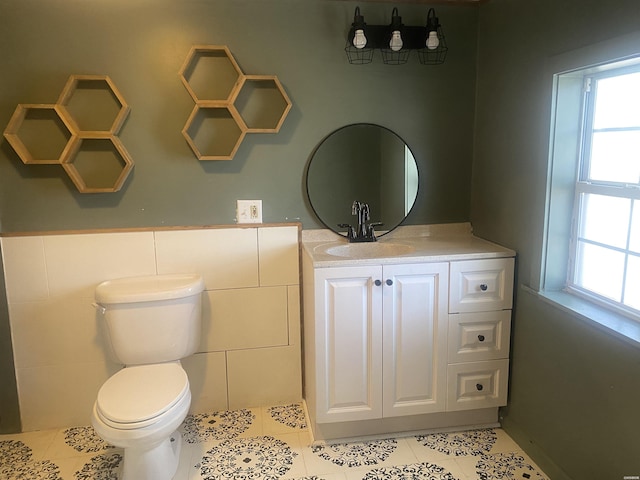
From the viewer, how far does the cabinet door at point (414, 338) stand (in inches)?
86.7

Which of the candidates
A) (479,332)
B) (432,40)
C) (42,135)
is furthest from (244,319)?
(432,40)

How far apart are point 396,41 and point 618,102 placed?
1032 mm

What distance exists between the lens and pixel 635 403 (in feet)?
5.29

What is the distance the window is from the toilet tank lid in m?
1.74

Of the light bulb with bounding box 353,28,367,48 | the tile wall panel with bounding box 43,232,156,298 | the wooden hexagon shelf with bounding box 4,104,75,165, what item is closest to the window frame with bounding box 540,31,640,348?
the light bulb with bounding box 353,28,367,48

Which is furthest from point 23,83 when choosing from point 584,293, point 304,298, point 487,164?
point 584,293

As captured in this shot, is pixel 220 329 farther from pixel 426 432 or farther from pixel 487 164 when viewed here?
pixel 487 164

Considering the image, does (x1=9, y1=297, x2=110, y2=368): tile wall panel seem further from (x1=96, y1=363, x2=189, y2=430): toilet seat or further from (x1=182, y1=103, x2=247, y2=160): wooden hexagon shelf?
(x1=182, y1=103, x2=247, y2=160): wooden hexagon shelf

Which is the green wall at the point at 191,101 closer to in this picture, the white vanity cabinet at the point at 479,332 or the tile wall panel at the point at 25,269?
the tile wall panel at the point at 25,269

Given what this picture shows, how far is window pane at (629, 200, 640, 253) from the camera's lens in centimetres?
174

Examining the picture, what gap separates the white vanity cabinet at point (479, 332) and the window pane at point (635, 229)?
0.56 metres

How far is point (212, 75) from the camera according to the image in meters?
2.39

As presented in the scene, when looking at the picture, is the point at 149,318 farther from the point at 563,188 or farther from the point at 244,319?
the point at 563,188

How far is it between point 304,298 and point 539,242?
118 centimetres
